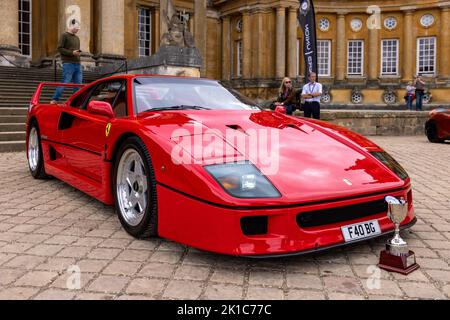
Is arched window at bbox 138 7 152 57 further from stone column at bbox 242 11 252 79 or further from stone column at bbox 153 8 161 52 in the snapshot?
stone column at bbox 242 11 252 79

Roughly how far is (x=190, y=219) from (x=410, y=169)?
5623mm

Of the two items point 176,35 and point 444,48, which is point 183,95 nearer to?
point 176,35

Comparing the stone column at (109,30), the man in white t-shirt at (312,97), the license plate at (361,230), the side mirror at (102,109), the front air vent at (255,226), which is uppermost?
the stone column at (109,30)

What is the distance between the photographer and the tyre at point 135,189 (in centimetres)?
322

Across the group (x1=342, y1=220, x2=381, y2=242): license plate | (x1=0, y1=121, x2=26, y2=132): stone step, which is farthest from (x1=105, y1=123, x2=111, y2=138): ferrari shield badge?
(x1=0, y1=121, x2=26, y2=132): stone step

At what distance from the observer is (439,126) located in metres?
12.7

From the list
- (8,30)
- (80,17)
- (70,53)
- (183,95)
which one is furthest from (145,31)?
(183,95)

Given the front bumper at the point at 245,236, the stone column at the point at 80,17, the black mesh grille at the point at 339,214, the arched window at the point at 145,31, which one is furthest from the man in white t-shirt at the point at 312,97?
the arched window at the point at 145,31

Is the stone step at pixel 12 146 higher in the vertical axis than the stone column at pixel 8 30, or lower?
lower

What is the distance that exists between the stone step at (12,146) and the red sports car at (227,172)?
221 inches

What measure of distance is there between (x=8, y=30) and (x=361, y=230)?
58.5 feet

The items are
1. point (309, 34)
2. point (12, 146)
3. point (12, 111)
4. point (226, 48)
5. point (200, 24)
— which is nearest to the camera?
point (12, 146)

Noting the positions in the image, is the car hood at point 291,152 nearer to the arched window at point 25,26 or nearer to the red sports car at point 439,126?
the red sports car at point 439,126
